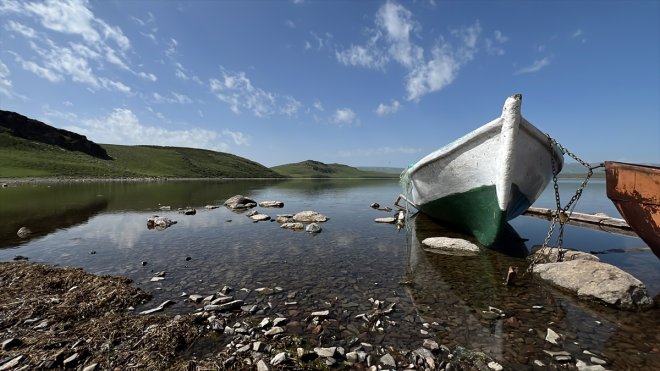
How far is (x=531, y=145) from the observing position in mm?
14914

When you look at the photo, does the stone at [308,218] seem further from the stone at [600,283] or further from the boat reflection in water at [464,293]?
the stone at [600,283]

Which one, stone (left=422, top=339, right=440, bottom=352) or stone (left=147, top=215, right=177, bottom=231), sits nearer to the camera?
stone (left=422, top=339, right=440, bottom=352)

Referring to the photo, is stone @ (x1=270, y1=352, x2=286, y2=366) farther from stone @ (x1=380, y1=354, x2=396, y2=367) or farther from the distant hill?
the distant hill

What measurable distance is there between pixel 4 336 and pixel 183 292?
420cm

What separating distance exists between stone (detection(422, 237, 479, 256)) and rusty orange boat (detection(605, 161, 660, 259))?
6246 mm

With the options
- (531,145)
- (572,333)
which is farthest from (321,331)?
(531,145)

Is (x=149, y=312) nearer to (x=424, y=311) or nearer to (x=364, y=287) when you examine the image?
(x=364, y=287)

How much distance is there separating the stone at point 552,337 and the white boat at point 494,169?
7.68 meters

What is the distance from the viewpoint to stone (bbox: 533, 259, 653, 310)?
932cm

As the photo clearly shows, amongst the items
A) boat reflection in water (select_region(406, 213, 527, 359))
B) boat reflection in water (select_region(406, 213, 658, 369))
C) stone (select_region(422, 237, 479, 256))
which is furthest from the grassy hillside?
boat reflection in water (select_region(406, 213, 658, 369))

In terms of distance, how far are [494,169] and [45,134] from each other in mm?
227149

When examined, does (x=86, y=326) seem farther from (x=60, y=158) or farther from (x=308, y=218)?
(x=60, y=158)

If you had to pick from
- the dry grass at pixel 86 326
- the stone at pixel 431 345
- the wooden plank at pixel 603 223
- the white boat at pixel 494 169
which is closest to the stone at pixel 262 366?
the dry grass at pixel 86 326

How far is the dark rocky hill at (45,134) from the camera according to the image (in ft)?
522
